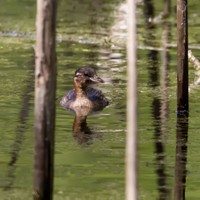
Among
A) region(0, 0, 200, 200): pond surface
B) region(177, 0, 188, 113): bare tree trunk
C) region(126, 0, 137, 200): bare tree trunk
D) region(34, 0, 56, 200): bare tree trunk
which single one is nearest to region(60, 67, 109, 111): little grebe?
region(0, 0, 200, 200): pond surface

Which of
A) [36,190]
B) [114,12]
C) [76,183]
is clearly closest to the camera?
[36,190]

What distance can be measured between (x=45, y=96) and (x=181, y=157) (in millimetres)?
2621

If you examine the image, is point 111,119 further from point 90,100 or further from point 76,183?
point 76,183

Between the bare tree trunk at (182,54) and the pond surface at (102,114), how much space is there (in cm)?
19

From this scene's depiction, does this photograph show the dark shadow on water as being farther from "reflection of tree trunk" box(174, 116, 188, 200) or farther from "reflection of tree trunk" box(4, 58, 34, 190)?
"reflection of tree trunk" box(4, 58, 34, 190)

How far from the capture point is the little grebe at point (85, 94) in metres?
12.0

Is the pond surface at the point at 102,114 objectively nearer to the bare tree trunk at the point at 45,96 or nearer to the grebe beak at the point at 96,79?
the grebe beak at the point at 96,79

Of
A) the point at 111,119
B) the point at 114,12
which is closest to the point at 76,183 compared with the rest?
the point at 111,119

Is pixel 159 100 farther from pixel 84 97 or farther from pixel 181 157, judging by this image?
pixel 181 157

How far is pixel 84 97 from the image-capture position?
12.5 metres

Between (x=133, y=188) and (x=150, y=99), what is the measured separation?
653 centimetres

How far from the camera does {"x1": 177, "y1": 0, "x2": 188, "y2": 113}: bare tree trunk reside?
10484mm

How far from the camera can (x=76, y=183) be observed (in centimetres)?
870

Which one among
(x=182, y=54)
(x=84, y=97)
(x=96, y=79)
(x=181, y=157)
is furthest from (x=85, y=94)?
(x=181, y=157)
